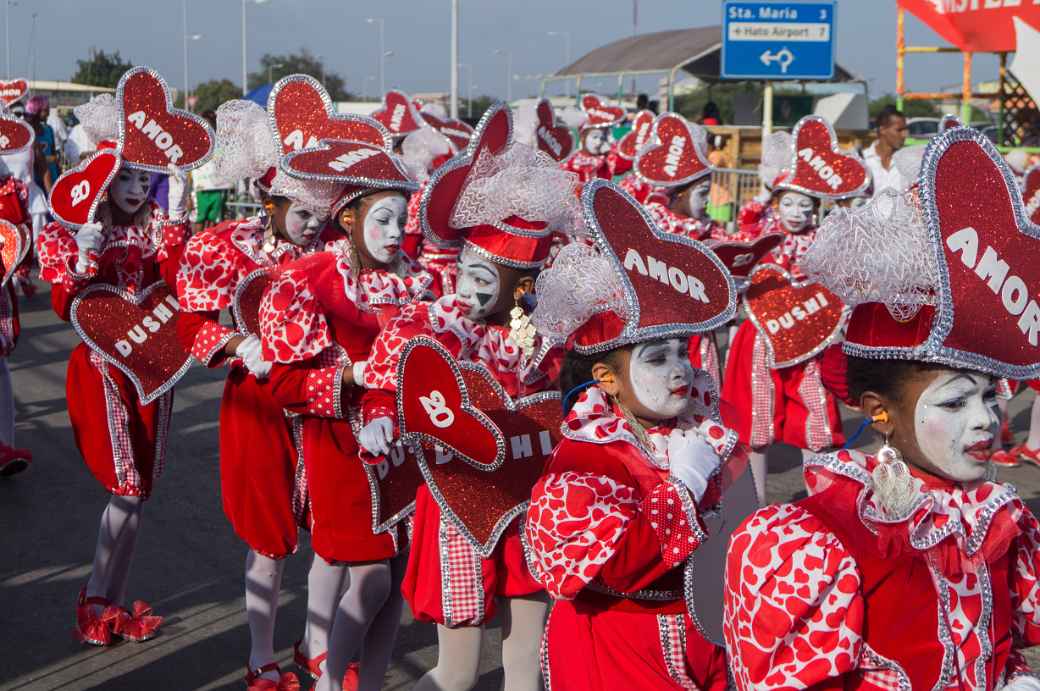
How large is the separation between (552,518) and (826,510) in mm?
645

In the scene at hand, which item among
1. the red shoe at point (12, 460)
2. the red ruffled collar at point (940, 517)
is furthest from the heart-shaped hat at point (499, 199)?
the red shoe at point (12, 460)

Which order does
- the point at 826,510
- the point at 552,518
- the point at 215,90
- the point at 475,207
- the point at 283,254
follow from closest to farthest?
the point at 826,510 < the point at 552,518 < the point at 475,207 < the point at 283,254 < the point at 215,90

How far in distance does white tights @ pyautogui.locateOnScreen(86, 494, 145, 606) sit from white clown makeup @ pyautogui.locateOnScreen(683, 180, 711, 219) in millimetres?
4276

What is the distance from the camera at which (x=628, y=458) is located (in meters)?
2.86

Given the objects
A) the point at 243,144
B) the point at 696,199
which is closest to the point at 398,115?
the point at 696,199

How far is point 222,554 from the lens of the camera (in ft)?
19.7

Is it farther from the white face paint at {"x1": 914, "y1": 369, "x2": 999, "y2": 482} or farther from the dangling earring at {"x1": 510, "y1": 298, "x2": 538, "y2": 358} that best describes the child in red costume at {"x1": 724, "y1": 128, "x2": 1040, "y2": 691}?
the dangling earring at {"x1": 510, "y1": 298, "x2": 538, "y2": 358}

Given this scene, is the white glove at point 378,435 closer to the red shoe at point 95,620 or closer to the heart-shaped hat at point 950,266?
the red shoe at point 95,620

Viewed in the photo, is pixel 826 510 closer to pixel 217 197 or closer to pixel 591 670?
pixel 591 670

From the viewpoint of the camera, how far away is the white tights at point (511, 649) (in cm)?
359

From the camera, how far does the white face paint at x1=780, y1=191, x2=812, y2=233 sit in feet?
23.9

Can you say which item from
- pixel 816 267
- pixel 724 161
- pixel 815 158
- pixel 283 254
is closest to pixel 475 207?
pixel 283 254

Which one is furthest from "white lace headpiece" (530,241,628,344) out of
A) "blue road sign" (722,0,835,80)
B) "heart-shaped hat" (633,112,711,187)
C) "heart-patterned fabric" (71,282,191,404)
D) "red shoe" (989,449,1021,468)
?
"blue road sign" (722,0,835,80)

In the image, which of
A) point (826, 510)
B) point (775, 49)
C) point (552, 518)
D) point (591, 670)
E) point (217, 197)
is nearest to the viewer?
point (826, 510)
